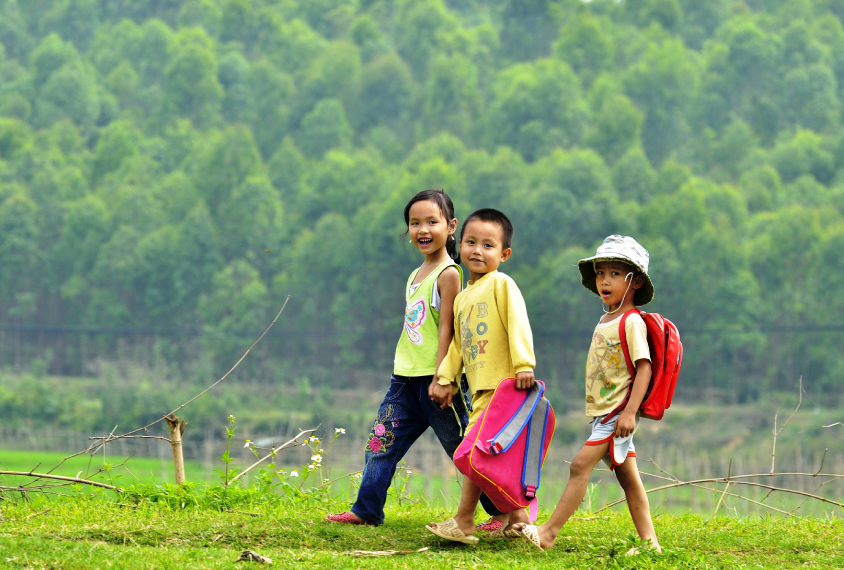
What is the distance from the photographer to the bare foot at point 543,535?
3.79 m

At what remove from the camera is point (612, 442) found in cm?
376

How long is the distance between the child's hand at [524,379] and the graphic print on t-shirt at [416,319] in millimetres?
566

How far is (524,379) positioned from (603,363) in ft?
1.11

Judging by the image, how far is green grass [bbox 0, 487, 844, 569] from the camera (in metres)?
3.43

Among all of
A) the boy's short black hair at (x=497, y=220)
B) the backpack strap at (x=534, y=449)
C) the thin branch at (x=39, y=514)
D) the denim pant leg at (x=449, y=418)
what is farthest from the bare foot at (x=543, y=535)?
the thin branch at (x=39, y=514)

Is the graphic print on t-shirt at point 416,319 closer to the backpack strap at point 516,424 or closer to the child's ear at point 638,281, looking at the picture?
the backpack strap at point 516,424

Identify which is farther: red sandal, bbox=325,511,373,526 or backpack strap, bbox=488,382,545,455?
red sandal, bbox=325,511,373,526

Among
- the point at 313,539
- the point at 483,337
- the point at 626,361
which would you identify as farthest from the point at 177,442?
the point at 626,361

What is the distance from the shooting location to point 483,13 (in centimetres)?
9475

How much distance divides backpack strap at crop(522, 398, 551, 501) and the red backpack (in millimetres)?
297

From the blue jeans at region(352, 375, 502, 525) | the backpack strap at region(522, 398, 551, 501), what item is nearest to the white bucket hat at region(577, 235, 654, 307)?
the backpack strap at region(522, 398, 551, 501)

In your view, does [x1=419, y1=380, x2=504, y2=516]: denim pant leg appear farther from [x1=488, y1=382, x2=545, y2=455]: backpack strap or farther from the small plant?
the small plant

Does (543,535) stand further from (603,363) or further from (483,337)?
(483,337)

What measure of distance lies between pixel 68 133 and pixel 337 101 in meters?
19.0
